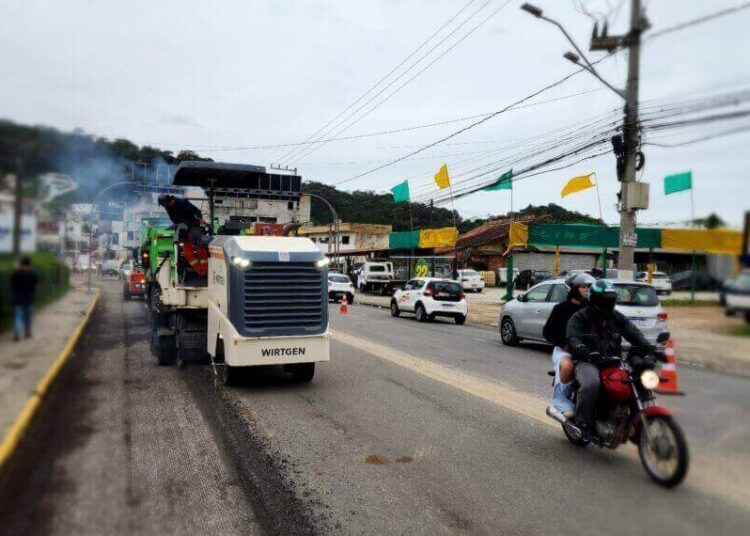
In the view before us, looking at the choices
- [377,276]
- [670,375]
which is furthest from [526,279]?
Answer: [670,375]

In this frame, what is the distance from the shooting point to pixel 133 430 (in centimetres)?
569

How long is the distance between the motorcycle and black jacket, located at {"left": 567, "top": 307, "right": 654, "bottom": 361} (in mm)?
103

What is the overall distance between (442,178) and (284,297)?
66.3ft

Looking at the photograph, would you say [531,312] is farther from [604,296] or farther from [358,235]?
[358,235]

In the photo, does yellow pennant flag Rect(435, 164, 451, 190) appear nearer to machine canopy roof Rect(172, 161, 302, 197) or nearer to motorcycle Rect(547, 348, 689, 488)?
machine canopy roof Rect(172, 161, 302, 197)

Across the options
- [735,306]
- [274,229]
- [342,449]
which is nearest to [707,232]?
[735,306]

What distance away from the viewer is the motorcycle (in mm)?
2709

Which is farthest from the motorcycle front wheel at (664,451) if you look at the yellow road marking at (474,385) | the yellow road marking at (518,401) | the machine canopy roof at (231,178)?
the machine canopy roof at (231,178)

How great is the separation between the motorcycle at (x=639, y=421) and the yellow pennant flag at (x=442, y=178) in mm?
22205

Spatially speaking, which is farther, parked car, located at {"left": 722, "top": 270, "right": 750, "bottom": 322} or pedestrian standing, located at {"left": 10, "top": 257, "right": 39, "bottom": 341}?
parked car, located at {"left": 722, "top": 270, "right": 750, "bottom": 322}

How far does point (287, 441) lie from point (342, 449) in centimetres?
59

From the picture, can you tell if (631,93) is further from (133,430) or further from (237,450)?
(133,430)

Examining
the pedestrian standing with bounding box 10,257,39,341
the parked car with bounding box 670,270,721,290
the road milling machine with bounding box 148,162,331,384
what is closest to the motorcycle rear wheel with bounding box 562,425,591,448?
the road milling machine with bounding box 148,162,331,384

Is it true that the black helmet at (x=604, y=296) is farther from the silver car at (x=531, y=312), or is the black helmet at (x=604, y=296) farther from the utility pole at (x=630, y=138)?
the silver car at (x=531, y=312)
